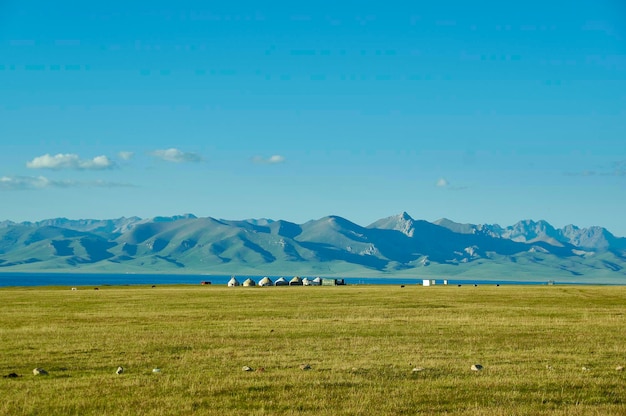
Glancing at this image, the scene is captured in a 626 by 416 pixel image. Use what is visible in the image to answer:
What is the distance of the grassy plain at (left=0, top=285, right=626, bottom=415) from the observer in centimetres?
2186

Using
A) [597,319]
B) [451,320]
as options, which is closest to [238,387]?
[451,320]

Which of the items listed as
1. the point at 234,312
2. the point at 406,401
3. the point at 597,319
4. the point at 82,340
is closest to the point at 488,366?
the point at 406,401

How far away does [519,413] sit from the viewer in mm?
20828

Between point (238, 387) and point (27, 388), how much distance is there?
22.9 feet

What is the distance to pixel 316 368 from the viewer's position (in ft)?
93.8

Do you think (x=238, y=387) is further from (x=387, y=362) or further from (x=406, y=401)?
(x=387, y=362)

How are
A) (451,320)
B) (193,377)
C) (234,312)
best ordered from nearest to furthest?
(193,377)
(451,320)
(234,312)

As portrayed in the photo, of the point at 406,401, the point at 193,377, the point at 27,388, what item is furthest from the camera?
the point at 193,377

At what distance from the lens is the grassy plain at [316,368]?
21859 millimetres

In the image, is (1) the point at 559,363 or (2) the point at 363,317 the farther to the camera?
(2) the point at 363,317

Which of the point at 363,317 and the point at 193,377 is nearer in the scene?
the point at 193,377

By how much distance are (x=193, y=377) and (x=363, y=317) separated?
1293 inches

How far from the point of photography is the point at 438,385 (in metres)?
24.8

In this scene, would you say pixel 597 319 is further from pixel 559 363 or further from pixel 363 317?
pixel 559 363
